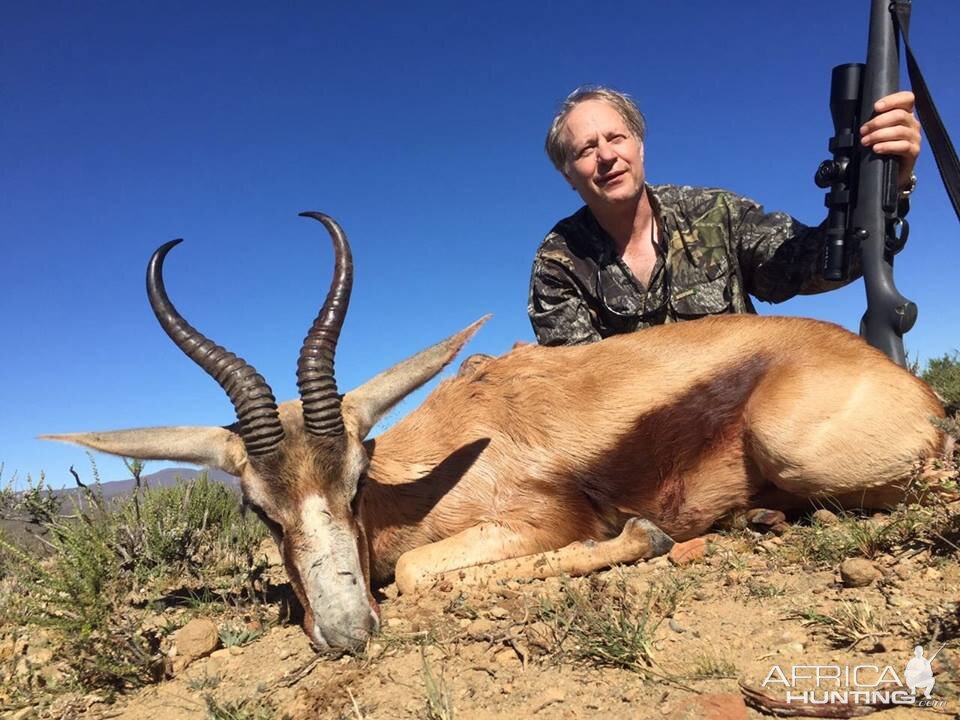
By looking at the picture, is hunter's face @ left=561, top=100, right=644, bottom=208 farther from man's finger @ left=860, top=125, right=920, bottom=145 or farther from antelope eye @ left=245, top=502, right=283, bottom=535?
antelope eye @ left=245, top=502, right=283, bottom=535

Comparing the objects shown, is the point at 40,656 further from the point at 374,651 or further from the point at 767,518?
the point at 767,518

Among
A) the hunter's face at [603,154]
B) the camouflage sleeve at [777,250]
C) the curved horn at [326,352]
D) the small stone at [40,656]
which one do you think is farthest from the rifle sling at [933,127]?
the small stone at [40,656]

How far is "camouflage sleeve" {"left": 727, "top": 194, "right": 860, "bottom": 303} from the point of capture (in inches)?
262

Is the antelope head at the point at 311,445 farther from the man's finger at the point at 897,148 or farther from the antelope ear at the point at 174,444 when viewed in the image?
the man's finger at the point at 897,148

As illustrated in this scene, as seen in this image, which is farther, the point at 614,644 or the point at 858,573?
the point at 858,573

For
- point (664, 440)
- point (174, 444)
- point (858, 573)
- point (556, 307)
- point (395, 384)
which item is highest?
point (556, 307)

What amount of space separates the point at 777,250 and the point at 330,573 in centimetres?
548

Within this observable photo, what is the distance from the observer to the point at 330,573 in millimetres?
3602

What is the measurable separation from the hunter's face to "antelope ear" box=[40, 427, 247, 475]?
4.46 m

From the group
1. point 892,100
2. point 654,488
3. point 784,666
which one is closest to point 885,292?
point 892,100

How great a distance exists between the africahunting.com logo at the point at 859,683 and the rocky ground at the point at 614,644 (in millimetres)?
20

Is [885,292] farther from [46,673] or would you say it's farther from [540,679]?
[46,673]

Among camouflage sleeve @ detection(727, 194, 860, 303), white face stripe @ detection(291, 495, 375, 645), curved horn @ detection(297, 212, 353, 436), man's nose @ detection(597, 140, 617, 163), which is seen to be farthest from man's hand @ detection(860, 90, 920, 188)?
white face stripe @ detection(291, 495, 375, 645)

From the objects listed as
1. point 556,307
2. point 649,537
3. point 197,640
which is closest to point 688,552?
point 649,537
